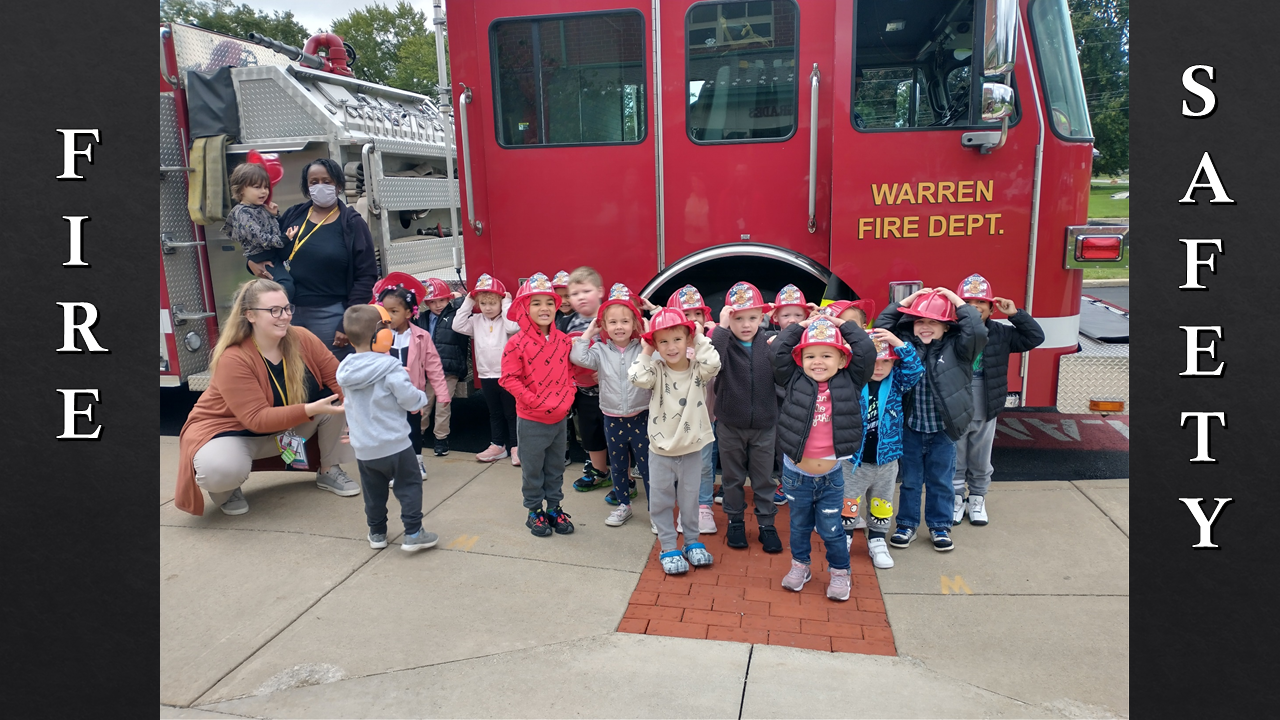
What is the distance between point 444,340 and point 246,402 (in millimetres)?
1446

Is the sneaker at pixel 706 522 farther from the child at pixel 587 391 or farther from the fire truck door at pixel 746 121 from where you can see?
the fire truck door at pixel 746 121

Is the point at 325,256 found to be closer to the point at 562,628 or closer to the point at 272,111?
the point at 272,111

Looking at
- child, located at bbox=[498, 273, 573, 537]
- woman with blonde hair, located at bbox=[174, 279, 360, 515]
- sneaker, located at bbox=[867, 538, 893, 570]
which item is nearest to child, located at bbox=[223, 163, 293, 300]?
woman with blonde hair, located at bbox=[174, 279, 360, 515]

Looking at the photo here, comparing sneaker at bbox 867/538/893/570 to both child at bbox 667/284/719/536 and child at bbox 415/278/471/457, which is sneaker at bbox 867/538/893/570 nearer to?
child at bbox 667/284/719/536

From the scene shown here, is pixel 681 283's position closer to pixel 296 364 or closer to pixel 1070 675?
pixel 296 364

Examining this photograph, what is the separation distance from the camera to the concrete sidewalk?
2.72 meters

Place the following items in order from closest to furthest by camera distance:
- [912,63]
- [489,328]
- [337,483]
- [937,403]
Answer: [937,403] → [912,63] → [337,483] → [489,328]

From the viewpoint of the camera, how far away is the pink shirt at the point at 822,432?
3.40 meters

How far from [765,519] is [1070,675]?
149 cm

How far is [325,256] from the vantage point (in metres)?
4.87

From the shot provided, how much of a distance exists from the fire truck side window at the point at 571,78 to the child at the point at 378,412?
1826 millimetres

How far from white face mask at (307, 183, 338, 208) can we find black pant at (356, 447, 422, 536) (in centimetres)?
185

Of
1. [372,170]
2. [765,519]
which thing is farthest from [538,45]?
[765,519]

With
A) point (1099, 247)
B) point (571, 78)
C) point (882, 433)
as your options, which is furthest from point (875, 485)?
point (571, 78)
